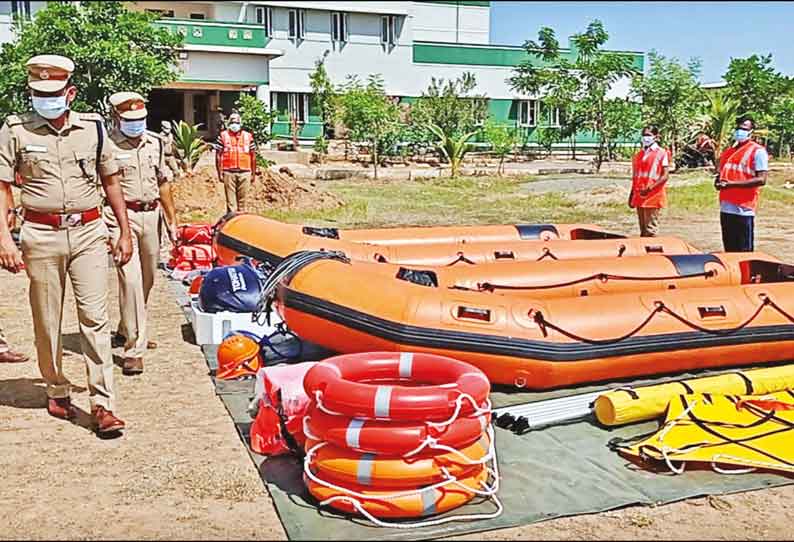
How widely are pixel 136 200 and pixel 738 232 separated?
4.59m

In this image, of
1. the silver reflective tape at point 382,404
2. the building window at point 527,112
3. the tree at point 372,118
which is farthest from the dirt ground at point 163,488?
the building window at point 527,112

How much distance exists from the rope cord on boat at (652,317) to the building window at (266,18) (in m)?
22.7

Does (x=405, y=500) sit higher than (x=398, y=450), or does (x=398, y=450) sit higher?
(x=398, y=450)

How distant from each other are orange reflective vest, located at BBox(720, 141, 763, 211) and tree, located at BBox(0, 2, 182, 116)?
7.45 meters

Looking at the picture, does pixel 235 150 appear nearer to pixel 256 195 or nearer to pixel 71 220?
pixel 256 195

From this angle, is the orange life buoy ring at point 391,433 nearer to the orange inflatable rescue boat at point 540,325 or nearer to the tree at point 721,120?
the orange inflatable rescue boat at point 540,325

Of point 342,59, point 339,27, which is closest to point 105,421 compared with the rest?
point 342,59

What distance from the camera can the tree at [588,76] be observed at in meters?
21.7

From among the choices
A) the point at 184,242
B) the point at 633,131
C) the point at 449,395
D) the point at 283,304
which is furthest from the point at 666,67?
the point at 449,395

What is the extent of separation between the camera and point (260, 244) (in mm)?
6539

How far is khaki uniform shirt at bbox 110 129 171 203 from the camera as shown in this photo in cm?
491

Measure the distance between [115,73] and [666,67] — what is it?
14.7 m

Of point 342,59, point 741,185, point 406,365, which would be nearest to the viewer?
point 406,365

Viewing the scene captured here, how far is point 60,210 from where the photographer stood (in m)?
3.83
